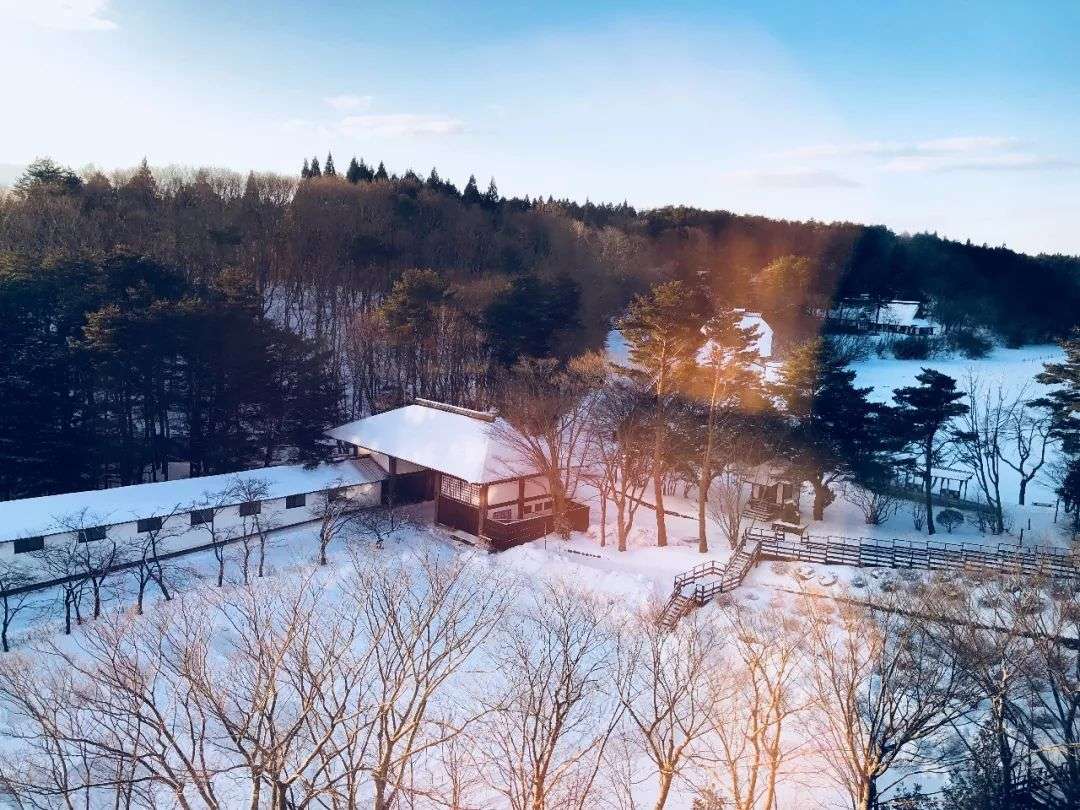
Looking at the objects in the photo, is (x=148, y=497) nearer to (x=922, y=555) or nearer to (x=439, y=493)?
(x=439, y=493)

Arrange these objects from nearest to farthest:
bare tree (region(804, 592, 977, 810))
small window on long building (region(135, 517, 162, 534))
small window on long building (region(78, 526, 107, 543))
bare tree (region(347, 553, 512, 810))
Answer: bare tree (region(347, 553, 512, 810))
bare tree (region(804, 592, 977, 810))
small window on long building (region(78, 526, 107, 543))
small window on long building (region(135, 517, 162, 534))

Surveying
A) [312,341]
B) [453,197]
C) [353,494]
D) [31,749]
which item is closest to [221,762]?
[31,749]

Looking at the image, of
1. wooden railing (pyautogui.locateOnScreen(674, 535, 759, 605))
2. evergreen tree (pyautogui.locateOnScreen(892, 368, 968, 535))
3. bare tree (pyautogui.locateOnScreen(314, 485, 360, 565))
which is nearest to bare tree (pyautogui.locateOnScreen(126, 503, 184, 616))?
bare tree (pyautogui.locateOnScreen(314, 485, 360, 565))

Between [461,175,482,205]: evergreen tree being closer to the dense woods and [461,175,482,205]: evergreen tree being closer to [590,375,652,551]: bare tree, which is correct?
the dense woods

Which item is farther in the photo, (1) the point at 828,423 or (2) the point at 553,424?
(1) the point at 828,423

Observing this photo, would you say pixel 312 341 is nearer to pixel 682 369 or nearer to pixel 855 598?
pixel 682 369

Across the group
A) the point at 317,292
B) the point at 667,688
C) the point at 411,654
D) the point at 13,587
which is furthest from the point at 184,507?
the point at 317,292

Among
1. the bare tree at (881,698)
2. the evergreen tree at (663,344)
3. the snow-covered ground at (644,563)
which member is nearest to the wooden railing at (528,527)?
the snow-covered ground at (644,563)
